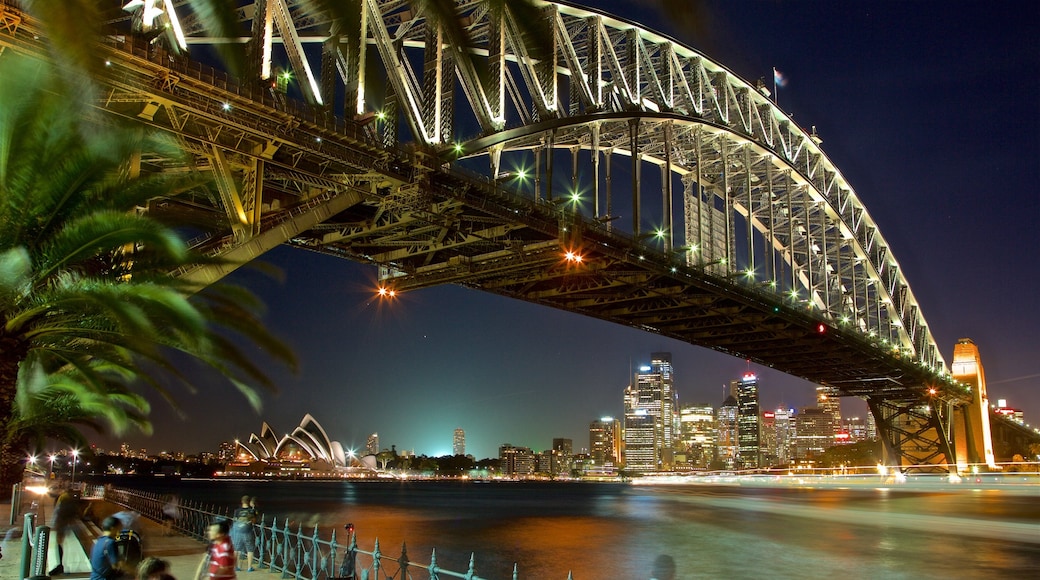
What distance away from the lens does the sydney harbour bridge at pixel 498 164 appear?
17.7 m

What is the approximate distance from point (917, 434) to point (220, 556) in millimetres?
88630

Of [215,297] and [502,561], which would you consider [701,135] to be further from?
[215,297]

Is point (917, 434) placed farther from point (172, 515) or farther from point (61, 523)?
point (61, 523)

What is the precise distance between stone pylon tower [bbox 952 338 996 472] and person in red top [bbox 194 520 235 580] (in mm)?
87411

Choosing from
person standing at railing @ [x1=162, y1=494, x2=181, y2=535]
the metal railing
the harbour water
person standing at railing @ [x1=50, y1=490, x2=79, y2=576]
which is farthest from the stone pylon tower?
person standing at railing @ [x1=50, y1=490, x2=79, y2=576]

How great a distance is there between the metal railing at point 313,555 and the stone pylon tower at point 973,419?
68620 mm

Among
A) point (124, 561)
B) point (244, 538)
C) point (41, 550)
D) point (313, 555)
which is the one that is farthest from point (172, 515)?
point (124, 561)

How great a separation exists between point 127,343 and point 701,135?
4716 cm

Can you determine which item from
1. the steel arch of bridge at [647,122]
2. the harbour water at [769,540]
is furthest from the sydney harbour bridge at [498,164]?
the harbour water at [769,540]

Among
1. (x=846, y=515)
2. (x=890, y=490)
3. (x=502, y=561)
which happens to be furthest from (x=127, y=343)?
(x=890, y=490)

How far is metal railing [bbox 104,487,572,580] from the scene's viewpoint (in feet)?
43.0

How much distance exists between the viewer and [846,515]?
4397 centimetres

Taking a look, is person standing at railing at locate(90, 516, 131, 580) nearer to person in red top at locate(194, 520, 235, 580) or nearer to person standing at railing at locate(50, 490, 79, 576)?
person in red top at locate(194, 520, 235, 580)

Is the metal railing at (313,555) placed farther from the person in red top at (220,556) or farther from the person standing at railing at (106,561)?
the person standing at railing at (106,561)
